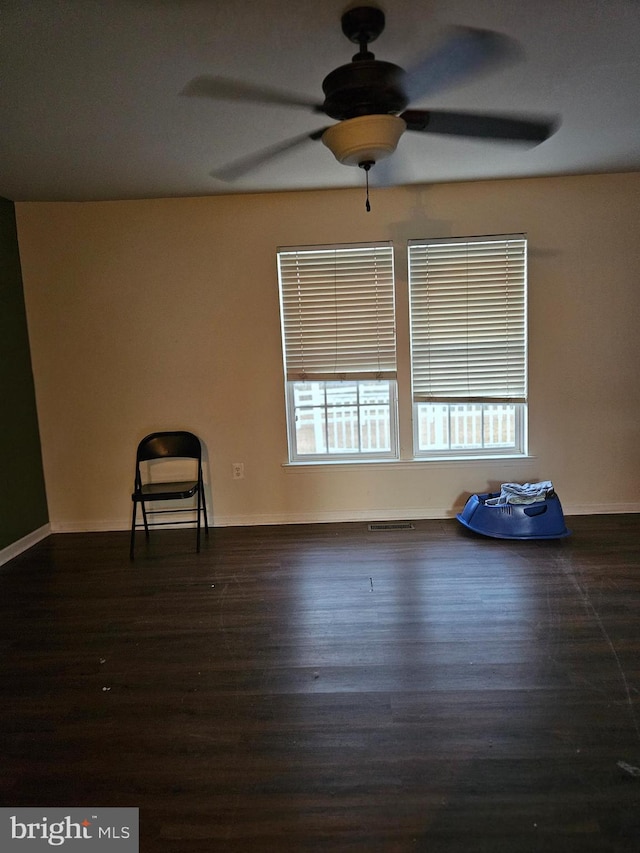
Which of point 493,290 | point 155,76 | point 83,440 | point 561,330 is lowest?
point 83,440

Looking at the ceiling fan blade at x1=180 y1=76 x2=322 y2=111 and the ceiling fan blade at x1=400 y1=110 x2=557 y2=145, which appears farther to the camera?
the ceiling fan blade at x1=180 y1=76 x2=322 y2=111

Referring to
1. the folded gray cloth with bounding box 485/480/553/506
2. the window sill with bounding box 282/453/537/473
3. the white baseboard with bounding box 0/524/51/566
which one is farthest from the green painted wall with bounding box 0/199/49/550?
the folded gray cloth with bounding box 485/480/553/506

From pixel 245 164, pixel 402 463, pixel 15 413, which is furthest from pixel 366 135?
pixel 15 413

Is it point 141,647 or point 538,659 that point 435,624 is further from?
point 141,647

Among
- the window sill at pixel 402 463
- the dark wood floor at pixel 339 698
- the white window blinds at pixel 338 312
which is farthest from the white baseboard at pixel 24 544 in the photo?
the white window blinds at pixel 338 312

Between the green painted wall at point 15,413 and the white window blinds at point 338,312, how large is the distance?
1.88 m

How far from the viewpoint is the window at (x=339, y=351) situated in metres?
3.73

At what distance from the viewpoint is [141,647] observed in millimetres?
2369

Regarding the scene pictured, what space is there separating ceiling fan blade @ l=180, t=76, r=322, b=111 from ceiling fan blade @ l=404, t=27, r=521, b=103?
43cm

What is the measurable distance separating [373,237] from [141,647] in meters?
2.96

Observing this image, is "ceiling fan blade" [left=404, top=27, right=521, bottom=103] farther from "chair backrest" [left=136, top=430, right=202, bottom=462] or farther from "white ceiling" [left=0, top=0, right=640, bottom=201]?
"chair backrest" [left=136, top=430, right=202, bottom=462]

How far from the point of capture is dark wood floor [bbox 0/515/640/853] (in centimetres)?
146

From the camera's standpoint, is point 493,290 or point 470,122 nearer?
point 470,122

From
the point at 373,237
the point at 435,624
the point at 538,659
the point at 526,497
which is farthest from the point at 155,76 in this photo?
the point at 526,497
